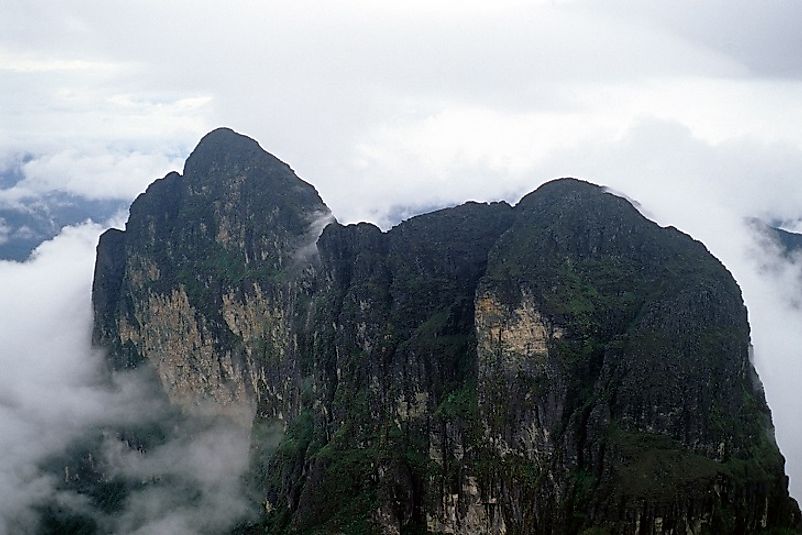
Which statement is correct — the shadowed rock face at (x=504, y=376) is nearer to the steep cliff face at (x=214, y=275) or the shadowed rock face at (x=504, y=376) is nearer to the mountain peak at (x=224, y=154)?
the steep cliff face at (x=214, y=275)

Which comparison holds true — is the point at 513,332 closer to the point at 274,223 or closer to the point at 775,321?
the point at 274,223

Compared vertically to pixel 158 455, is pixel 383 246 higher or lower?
higher

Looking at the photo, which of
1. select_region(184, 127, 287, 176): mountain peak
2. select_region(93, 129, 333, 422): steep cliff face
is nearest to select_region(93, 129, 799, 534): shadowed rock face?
select_region(93, 129, 333, 422): steep cliff face

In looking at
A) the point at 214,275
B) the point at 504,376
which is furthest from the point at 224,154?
the point at 504,376

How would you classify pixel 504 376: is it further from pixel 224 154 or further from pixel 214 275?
pixel 224 154

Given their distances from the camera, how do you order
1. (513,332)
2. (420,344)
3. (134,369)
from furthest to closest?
(134,369) → (420,344) → (513,332)

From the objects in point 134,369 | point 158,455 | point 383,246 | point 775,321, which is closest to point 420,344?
point 383,246

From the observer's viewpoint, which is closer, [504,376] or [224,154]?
[504,376]

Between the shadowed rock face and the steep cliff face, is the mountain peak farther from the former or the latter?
the shadowed rock face


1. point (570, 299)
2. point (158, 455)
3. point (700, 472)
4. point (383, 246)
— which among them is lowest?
point (158, 455)
